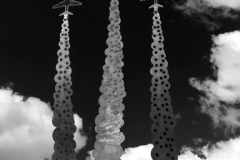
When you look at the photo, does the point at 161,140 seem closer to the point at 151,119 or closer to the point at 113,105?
the point at 151,119

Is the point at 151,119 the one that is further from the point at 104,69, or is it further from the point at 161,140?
the point at 104,69

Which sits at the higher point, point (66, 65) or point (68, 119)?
point (66, 65)

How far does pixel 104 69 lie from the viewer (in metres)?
14.4

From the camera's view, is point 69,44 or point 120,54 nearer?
point 120,54

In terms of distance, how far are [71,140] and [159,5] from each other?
5.03 m

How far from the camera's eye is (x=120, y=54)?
47.6ft

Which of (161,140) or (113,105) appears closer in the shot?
(161,140)

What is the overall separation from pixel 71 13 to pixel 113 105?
3.99 meters

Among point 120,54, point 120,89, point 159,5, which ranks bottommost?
point 120,89

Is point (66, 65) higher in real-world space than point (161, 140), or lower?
higher

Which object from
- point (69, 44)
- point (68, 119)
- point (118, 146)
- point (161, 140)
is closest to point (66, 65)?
point (69, 44)

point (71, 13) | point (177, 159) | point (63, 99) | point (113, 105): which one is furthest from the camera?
point (71, 13)

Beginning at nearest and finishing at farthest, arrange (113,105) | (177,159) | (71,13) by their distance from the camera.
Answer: (177,159) → (113,105) → (71,13)

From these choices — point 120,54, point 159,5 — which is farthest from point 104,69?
point 159,5
